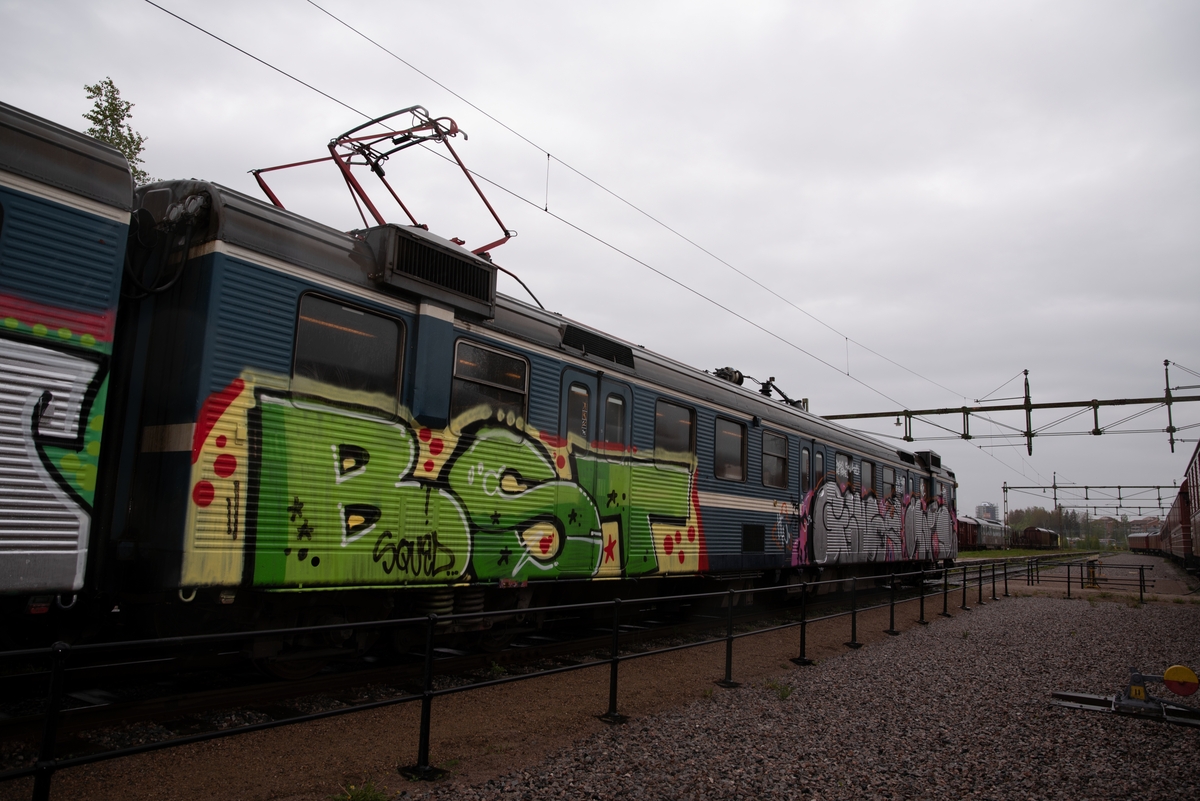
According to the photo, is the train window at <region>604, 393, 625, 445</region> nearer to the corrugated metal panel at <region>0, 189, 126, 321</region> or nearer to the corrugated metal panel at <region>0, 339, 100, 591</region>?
the corrugated metal panel at <region>0, 189, 126, 321</region>

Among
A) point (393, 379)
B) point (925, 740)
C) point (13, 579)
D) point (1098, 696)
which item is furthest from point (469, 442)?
point (1098, 696)

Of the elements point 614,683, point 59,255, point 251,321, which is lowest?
point 614,683

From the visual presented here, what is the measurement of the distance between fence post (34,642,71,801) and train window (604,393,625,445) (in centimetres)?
637

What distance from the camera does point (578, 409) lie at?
28.8 feet

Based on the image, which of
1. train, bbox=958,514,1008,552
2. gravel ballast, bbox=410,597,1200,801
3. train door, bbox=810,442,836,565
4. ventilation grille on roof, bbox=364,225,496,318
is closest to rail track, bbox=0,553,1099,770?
gravel ballast, bbox=410,597,1200,801

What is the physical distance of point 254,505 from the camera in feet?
18.3

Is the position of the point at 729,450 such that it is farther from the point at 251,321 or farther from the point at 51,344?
the point at 51,344

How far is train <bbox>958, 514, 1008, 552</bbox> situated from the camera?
55.8 m

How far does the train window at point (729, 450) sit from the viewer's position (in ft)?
37.5

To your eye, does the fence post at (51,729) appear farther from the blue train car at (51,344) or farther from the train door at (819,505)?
the train door at (819,505)

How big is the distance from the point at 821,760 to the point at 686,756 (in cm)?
96

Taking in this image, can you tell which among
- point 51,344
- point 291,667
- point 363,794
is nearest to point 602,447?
point 291,667

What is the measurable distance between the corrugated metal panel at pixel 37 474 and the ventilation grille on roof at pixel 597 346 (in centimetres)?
497

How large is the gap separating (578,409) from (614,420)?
2.37ft
